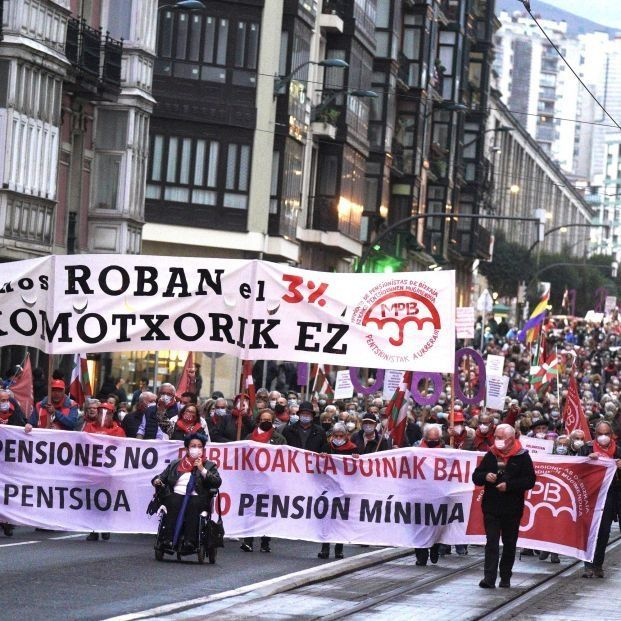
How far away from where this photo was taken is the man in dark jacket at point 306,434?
845 inches

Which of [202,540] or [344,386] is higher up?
[344,386]

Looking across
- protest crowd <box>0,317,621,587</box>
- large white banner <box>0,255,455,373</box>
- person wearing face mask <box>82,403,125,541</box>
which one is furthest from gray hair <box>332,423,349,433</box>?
person wearing face mask <box>82,403,125,541</box>

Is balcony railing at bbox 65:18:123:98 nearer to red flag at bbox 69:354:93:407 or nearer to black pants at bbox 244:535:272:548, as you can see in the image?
red flag at bbox 69:354:93:407

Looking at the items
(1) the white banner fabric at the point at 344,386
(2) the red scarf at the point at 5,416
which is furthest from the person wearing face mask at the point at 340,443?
(1) the white banner fabric at the point at 344,386

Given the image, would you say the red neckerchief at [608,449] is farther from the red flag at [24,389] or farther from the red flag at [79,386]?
the red flag at [24,389]

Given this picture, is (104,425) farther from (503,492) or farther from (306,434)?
(503,492)

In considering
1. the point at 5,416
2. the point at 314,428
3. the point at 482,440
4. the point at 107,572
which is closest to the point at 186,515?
the point at 107,572

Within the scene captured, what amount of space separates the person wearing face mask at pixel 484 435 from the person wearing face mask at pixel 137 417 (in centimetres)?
404

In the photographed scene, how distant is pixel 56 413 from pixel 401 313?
422cm

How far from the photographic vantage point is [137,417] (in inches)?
930

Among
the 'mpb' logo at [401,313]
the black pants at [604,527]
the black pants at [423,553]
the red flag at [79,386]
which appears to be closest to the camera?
the black pants at [604,527]

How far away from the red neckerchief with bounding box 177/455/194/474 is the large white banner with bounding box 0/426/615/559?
1509mm

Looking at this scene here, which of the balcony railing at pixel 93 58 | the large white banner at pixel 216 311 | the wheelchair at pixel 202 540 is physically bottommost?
the wheelchair at pixel 202 540

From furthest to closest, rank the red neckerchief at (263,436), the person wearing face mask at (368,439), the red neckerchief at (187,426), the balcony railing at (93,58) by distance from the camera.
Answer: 1. the balcony railing at (93,58)
2. the person wearing face mask at (368,439)
3. the red neckerchief at (263,436)
4. the red neckerchief at (187,426)
